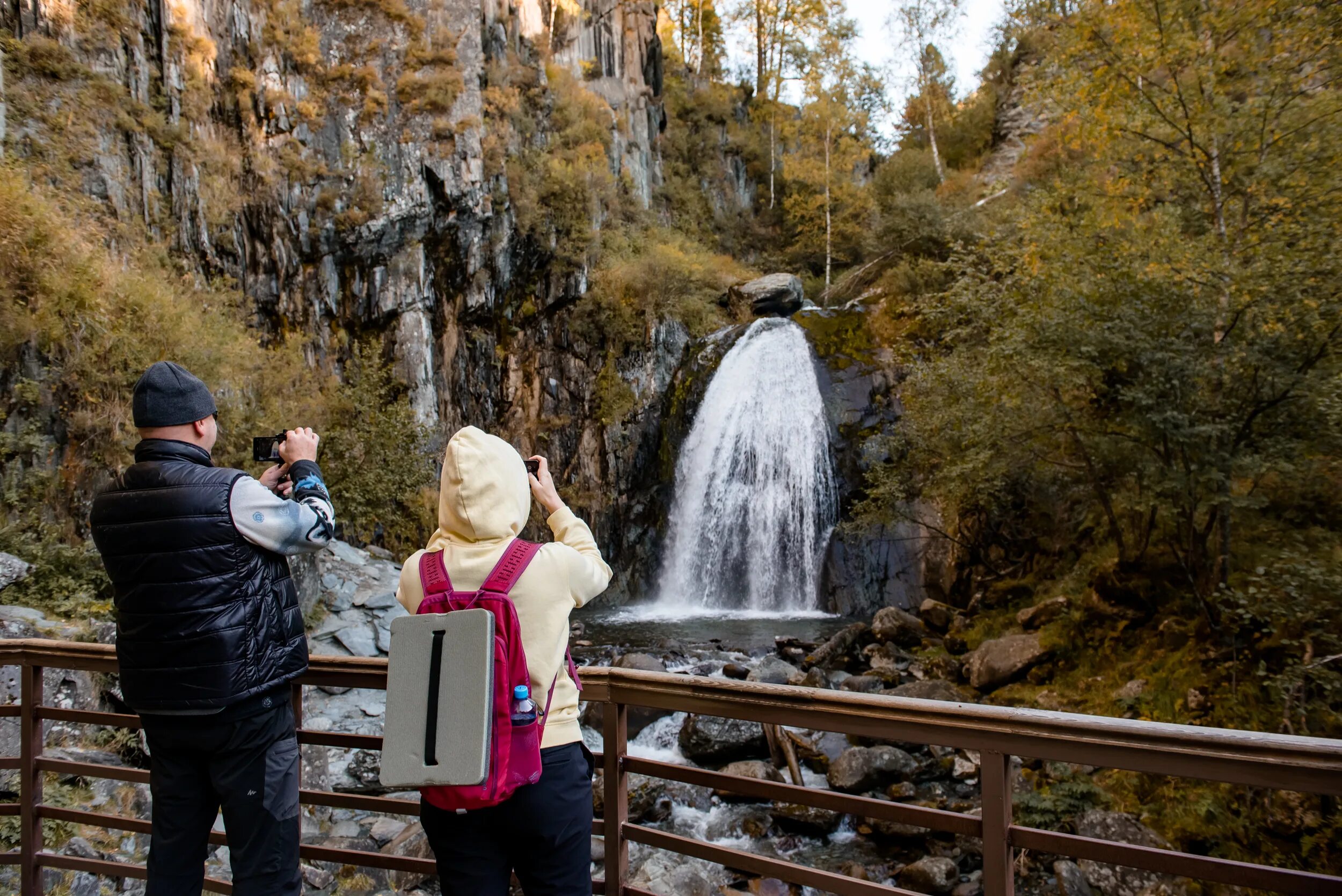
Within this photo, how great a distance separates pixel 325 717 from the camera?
7.45m

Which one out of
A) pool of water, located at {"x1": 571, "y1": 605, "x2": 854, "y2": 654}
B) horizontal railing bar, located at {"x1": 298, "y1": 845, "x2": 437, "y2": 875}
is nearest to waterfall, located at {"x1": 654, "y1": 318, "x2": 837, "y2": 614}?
pool of water, located at {"x1": 571, "y1": 605, "x2": 854, "y2": 654}

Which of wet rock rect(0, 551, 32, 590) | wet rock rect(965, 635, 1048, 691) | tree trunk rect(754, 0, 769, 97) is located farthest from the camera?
tree trunk rect(754, 0, 769, 97)

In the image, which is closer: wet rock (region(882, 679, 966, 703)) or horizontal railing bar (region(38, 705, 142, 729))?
horizontal railing bar (region(38, 705, 142, 729))

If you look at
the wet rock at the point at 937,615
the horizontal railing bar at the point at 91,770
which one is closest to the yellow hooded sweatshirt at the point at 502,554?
the horizontal railing bar at the point at 91,770

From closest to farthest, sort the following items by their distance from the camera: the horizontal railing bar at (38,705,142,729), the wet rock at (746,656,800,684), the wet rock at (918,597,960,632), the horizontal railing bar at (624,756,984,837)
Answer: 1. the horizontal railing bar at (624,756,984,837)
2. the horizontal railing bar at (38,705,142,729)
3. the wet rock at (746,656,800,684)
4. the wet rock at (918,597,960,632)

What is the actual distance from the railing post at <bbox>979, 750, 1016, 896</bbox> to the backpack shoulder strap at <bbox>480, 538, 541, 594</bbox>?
1200mm

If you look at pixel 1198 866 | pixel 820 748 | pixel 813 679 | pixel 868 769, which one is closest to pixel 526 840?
pixel 1198 866

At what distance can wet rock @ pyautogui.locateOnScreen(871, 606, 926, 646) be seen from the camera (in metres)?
10.7

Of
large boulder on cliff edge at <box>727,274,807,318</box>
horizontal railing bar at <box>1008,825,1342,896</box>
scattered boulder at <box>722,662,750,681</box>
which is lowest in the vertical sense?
scattered boulder at <box>722,662,750,681</box>

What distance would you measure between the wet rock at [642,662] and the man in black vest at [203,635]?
7295 mm

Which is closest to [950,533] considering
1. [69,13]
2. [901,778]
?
[901,778]

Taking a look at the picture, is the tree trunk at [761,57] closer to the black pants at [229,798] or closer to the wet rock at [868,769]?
the wet rock at [868,769]

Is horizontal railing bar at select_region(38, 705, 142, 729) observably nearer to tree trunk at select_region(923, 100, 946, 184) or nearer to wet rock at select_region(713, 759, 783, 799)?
wet rock at select_region(713, 759, 783, 799)

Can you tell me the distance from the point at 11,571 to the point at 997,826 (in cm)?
797
